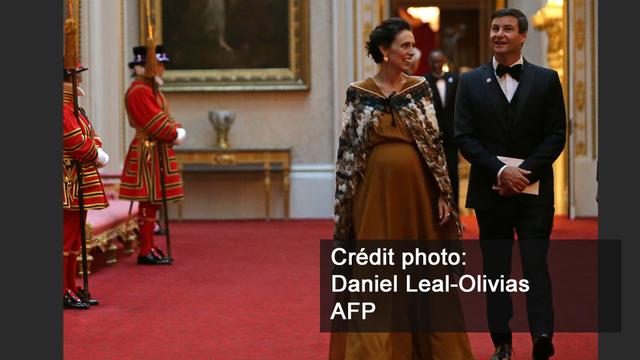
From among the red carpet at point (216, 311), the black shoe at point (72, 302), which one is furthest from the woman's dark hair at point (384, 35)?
the black shoe at point (72, 302)

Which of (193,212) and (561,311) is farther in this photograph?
(193,212)

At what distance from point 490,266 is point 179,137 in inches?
191

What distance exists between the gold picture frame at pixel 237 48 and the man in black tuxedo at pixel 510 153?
9495 millimetres

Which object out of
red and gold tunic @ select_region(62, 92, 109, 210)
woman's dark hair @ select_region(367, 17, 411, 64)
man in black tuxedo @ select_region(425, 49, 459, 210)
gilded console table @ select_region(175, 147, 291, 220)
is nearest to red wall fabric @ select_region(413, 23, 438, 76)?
gilded console table @ select_region(175, 147, 291, 220)

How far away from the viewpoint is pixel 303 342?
5918 mm

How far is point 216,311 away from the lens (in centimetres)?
703

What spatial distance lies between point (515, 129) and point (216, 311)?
2.74 meters

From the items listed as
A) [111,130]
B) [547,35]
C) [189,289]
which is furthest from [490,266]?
[547,35]

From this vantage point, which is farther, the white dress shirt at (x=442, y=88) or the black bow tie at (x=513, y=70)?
the white dress shirt at (x=442, y=88)

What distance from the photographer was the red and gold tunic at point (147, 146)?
9.31 m

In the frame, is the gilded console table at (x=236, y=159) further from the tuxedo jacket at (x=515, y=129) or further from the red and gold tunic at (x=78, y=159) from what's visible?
the tuxedo jacket at (x=515, y=129)

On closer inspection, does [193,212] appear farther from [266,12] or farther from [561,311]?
[561,311]

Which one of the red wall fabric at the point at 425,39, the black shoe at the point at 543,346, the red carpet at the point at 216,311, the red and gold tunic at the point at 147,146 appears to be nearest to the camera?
the black shoe at the point at 543,346

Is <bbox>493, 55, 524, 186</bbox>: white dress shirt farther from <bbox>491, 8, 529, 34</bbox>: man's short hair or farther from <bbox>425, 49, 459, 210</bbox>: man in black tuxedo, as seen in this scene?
<bbox>425, 49, 459, 210</bbox>: man in black tuxedo
